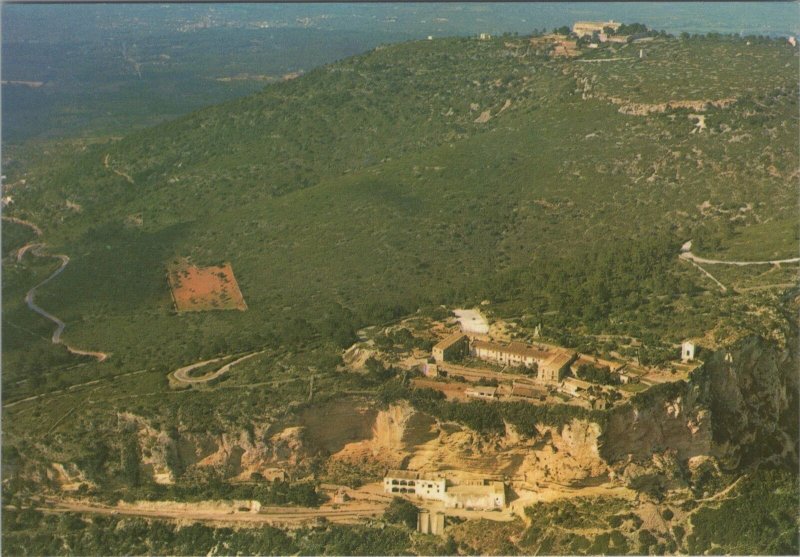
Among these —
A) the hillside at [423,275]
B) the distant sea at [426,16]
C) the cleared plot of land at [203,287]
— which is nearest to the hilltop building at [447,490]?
the hillside at [423,275]

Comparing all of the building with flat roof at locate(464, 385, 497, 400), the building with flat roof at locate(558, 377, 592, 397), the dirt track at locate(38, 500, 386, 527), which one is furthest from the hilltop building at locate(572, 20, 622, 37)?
the dirt track at locate(38, 500, 386, 527)

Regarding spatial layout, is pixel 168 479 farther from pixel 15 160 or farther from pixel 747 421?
pixel 15 160

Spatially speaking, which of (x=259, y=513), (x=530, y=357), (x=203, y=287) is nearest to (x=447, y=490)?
(x=530, y=357)

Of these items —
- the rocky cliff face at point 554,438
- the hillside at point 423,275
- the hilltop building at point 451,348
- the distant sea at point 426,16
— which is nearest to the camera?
the rocky cliff face at point 554,438

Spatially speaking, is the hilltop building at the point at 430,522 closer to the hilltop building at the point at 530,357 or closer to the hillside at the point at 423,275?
the hillside at the point at 423,275

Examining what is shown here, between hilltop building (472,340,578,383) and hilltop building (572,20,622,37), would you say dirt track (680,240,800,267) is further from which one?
hilltop building (572,20,622,37)

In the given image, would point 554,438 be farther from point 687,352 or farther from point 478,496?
point 687,352
